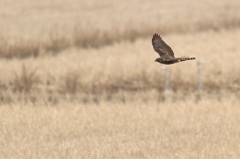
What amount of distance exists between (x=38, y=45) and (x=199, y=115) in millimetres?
9037

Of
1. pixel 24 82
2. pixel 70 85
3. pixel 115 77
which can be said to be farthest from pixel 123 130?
pixel 115 77

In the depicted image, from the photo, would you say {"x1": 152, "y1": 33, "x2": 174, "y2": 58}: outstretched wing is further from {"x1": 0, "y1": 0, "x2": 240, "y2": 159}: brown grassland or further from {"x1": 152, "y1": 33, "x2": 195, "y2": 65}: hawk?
{"x1": 0, "y1": 0, "x2": 240, "y2": 159}: brown grassland

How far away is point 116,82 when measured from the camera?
44.5 ft

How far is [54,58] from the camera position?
1639 cm

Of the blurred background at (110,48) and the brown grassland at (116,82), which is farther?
the blurred background at (110,48)

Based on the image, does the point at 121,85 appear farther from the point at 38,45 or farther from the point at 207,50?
the point at 38,45

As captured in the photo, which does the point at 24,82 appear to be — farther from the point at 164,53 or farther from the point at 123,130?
the point at 164,53

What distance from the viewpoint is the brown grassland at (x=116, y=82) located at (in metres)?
7.55

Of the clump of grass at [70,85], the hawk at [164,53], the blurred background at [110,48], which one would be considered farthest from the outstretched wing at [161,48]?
the clump of grass at [70,85]

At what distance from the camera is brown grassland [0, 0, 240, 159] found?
24.8 ft

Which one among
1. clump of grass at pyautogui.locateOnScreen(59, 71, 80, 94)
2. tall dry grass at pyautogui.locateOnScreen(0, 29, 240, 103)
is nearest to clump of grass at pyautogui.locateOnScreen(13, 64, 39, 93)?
tall dry grass at pyautogui.locateOnScreen(0, 29, 240, 103)

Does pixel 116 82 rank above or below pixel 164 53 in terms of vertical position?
below

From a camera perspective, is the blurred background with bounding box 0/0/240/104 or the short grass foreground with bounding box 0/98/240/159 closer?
the short grass foreground with bounding box 0/98/240/159

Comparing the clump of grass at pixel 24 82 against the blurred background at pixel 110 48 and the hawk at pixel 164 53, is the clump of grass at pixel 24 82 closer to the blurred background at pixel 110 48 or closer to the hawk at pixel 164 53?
the blurred background at pixel 110 48
